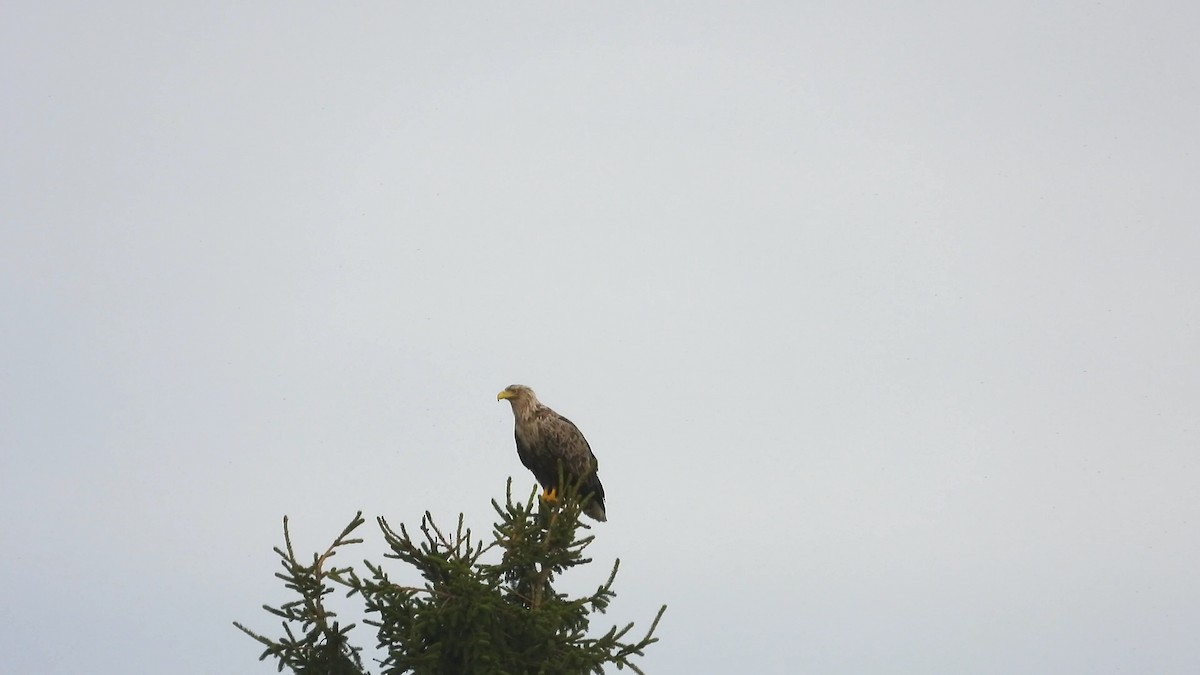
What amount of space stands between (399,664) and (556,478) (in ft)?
19.7

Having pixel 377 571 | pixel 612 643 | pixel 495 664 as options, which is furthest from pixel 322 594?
pixel 612 643

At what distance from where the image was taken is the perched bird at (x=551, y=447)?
15805mm

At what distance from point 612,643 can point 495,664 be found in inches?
36.0

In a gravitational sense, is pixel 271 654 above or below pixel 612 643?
below

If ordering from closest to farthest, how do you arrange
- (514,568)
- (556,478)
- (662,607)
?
1. (662,607)
2. (514,568)
3. (556,478)

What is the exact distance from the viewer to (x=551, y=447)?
625 inches

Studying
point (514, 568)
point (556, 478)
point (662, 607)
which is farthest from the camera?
point (556, 478)

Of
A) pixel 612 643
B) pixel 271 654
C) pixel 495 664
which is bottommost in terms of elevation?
pixel 271 654

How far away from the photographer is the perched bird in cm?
1580

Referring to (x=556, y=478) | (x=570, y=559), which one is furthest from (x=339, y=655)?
(x=556, y=478)

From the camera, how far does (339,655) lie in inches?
403

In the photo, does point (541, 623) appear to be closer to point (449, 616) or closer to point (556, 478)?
point (449, 616)

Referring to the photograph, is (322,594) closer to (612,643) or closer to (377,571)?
(377,571)

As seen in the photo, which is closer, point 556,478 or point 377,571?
point 377,571
